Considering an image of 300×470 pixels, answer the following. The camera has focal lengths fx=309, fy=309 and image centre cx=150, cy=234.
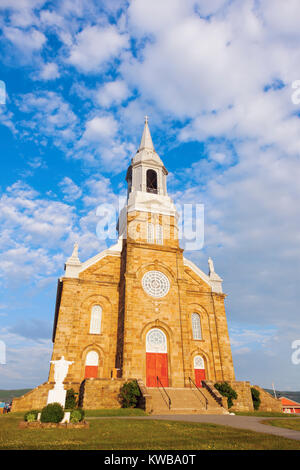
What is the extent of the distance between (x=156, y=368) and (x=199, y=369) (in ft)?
18.1

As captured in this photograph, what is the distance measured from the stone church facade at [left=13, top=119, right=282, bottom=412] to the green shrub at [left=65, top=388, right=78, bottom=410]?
1.93ft

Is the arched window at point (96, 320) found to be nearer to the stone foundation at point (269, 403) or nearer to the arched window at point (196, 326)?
the arched window at point (196, 326)

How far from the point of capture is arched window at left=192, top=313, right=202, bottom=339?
1249 inches

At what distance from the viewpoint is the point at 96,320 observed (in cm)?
2939

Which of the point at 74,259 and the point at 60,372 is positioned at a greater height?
the point at 74,259

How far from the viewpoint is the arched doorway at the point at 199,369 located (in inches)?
1172

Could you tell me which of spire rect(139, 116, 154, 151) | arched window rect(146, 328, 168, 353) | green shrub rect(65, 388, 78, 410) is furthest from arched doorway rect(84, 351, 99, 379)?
spire rect(139, 116, 154, 151)

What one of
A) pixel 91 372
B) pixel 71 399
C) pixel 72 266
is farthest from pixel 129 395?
pixel 72 266

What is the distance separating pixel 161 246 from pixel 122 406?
15.6 m

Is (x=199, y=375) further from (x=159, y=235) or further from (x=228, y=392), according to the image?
(x=159, y=235)

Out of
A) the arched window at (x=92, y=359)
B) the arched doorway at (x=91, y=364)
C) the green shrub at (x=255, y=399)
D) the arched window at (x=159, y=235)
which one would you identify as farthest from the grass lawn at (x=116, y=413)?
the arched window at (x=159, y=235)

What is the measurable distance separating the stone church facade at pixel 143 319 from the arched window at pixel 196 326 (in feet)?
0.26

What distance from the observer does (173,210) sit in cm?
3594
